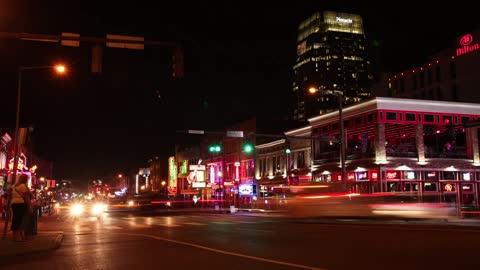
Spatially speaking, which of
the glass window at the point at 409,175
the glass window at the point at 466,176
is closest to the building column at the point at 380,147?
the glass window at the point at 409,175

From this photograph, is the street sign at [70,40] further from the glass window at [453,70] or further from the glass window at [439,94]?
the glass window at [439,94]

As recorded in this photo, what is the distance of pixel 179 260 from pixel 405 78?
7430 centimetres

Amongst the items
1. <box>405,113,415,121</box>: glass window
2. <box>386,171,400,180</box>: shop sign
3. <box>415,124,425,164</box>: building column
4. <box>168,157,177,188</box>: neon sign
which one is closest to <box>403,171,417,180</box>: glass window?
<box>386,171,400,180</box>: shop sign

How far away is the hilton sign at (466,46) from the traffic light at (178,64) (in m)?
59.3

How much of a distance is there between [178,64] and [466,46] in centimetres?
6049

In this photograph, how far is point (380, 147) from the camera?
1737 inches

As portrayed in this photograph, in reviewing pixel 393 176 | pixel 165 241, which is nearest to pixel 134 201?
pixel 393 176

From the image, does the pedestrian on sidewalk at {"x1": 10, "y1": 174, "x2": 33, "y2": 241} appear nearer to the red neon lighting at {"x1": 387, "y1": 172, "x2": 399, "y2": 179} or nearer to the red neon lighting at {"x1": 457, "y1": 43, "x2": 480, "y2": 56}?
the red neon lighting at {"x1": 387, "y1": 172, "x2": 399, "y2": 179}

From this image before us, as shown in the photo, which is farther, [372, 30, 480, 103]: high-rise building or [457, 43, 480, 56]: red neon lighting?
[372, 30, 480, 103]: high-rise building

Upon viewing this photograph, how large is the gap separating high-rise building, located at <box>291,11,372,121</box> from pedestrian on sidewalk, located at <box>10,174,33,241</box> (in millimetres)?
151482

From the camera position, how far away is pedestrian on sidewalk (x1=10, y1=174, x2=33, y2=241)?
16.2m

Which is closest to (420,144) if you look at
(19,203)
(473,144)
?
(473,144)

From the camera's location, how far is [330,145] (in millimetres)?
52062

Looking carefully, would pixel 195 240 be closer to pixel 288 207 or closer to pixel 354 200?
pixel 354 200
